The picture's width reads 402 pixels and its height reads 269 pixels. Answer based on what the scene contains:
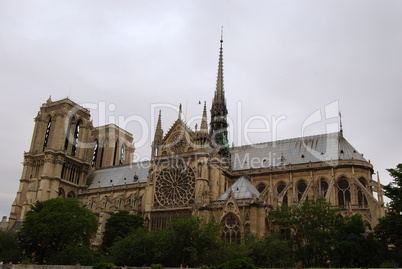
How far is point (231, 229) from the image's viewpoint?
140 ft

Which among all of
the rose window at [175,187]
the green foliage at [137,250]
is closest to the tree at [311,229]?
the green foliage at [137,250]

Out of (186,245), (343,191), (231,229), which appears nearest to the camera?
(186,245)

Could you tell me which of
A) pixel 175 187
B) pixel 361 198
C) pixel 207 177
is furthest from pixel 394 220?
pixel 175 187

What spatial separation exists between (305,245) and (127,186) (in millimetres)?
35349

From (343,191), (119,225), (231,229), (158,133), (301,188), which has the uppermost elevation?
(158,133)

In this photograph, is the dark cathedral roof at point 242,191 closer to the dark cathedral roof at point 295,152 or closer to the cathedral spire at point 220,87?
the dark cathedral roof at point 295,152

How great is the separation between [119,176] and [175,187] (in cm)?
2196

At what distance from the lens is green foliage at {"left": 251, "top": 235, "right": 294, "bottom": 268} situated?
3341 centimetres

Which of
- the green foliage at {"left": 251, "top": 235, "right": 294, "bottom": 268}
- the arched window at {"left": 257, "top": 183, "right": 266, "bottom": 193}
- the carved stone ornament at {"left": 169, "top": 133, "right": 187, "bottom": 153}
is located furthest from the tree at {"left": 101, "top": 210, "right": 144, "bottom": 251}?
the green foliage at {"left": 251, "top": 235, "right": 294, "bottom": 268}

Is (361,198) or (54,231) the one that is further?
(361,198)

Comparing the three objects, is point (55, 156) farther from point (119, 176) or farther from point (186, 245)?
point (186, 245)

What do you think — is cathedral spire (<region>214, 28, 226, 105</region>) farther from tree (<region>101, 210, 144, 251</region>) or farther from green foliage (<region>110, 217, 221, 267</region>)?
green foliage (<region>110, 217, 221, 267</region>)

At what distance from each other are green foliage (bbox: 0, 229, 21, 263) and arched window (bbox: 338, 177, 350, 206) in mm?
36365

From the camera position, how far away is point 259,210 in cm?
4256
